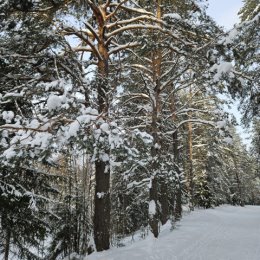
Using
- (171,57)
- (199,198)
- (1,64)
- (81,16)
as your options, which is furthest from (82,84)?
(199,198)

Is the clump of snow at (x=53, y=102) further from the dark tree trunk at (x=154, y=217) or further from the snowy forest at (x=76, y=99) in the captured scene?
the dark tree trunk at (x=154, y=217)

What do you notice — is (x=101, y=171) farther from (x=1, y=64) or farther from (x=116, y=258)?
(x=1, y=64)

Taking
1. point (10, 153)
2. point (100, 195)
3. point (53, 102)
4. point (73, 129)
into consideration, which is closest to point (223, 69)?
point (73, 129)

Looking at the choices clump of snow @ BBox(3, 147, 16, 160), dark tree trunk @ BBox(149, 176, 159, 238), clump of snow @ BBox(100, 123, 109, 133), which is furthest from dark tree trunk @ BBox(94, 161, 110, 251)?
clump of snow @ BBox(3, 147, 16, 160)

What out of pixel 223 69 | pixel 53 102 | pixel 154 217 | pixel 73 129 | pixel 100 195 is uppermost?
pixel 223 69

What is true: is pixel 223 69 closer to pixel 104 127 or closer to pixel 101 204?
pixel 104 127

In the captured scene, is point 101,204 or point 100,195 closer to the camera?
point 100,195

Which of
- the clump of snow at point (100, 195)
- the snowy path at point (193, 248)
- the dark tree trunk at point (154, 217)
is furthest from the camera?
the dark tree trunk at point (154, 217)

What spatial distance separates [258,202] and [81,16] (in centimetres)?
6517

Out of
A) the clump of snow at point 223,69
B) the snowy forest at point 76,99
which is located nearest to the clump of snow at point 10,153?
the snowy forest at point 76,99

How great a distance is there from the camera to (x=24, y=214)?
873 centimetres

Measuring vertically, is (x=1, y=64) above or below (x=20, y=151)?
above

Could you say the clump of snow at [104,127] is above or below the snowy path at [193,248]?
above

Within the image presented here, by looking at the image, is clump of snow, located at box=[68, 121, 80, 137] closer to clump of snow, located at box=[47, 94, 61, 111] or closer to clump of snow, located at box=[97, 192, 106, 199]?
clump of snow, located at box=[47, 94, 61, 111]
